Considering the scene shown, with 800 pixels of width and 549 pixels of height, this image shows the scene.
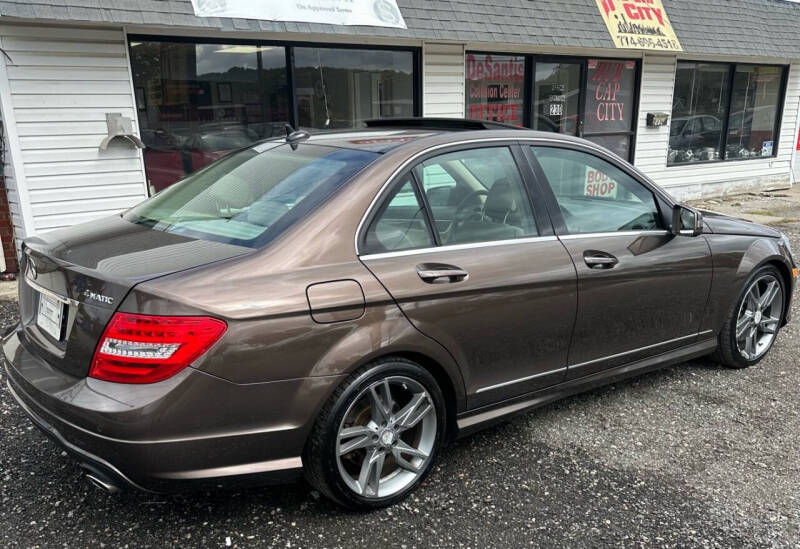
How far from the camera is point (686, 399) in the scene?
13.0ft

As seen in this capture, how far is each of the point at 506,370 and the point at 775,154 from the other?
1301 cm

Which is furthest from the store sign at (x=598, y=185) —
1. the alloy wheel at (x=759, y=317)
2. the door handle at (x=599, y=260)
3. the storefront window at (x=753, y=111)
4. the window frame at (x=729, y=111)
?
the storefront window at (x=753, y=111)

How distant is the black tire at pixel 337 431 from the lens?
2.54 m

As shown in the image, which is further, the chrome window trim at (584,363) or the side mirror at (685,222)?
the side mirror at (685,222)

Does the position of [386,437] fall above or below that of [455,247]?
below

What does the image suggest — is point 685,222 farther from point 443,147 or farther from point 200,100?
point 200,100

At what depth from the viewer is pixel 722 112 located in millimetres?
12453

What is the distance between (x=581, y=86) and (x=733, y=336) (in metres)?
7.12

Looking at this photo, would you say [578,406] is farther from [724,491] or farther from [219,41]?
[219,41]

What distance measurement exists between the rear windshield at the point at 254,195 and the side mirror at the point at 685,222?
1838 mm

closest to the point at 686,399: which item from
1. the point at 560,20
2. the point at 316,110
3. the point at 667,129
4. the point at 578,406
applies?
the point at 578,406

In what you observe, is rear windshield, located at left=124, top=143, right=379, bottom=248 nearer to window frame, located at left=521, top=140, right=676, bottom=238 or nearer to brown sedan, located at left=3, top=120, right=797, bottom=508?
brown sedan, located at left=3, top=120, right=797, bottom=508

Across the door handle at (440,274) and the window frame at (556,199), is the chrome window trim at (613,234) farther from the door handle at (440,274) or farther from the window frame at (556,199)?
the door handle at (440,274)

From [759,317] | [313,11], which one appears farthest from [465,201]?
[313,11]
